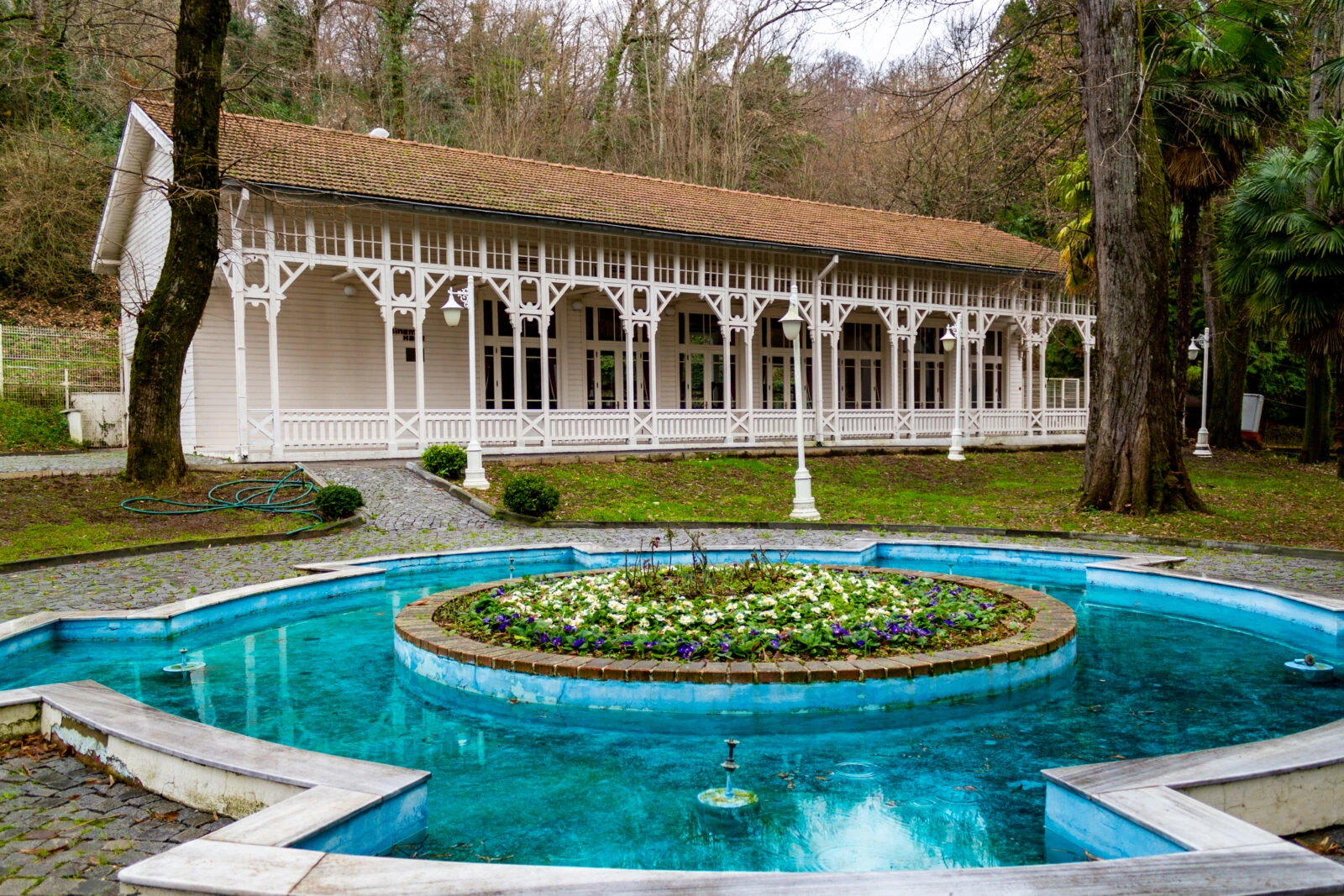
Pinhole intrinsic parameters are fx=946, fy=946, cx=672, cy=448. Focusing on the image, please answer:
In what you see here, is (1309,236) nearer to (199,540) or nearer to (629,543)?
(629,543)

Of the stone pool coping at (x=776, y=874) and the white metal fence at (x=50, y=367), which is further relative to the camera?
the white metal fence at (x=50, y=367)

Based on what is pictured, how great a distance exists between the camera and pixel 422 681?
19.6 feet

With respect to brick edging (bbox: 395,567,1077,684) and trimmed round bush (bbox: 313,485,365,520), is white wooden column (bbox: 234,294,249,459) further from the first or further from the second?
brick edging (bbox: 395,567,1077,684)

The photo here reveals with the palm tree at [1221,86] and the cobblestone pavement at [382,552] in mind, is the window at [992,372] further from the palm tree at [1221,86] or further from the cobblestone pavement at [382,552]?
the cobblestone pavement at [382,552]

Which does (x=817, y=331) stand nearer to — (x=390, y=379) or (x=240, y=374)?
(x=390, y=379)

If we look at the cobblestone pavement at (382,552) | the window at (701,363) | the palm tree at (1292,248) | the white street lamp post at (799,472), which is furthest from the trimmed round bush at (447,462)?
the palm tree at (1292,248)

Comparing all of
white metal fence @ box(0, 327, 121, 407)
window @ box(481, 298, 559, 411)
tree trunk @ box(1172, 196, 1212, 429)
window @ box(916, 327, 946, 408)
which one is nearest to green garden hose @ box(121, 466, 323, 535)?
window @ box(481, 298, 559, 411)

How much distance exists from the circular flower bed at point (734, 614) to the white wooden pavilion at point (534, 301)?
1135 centimetres

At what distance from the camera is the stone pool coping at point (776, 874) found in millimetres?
2693

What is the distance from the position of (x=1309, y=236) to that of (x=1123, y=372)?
7.80 metres

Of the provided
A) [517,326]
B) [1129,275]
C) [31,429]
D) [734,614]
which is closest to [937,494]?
[1129,275]

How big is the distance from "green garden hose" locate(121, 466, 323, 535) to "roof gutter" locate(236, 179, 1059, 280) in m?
5.68

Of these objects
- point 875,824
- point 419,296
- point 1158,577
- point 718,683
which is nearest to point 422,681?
point 718,683

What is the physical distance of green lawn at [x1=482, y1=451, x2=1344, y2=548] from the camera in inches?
527
